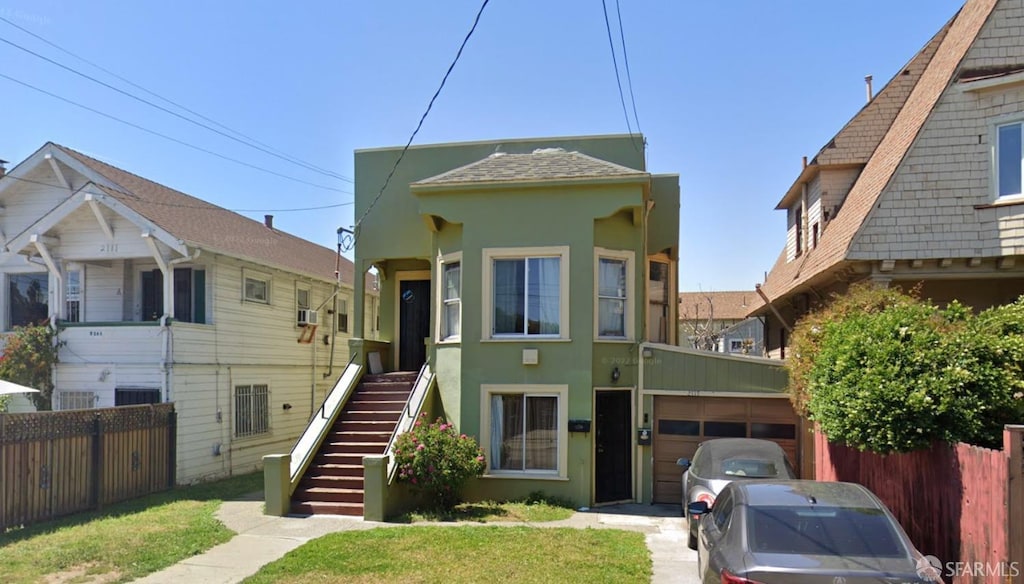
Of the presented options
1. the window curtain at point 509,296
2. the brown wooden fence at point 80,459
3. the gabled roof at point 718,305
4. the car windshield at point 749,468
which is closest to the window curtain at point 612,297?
the window curtain at point 509,296

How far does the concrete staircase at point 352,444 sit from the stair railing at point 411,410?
41 cm

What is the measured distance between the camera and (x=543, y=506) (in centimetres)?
1173

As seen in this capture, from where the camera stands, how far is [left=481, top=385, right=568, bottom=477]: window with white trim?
12367 mm

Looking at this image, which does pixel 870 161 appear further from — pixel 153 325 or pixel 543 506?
pixel 153 325

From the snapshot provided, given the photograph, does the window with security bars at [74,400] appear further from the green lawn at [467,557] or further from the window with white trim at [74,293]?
the green lawn at [467,557]

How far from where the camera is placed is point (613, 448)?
12812 mm

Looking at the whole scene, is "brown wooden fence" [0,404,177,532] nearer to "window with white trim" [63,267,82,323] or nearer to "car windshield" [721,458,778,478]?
"window with white trim" [63,267,82,323]

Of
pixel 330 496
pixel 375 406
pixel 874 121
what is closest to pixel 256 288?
pixel 375 406

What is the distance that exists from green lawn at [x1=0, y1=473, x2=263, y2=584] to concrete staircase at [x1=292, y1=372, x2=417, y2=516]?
5.49 ft

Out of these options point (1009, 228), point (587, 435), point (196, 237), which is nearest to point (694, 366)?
point (587, 435)

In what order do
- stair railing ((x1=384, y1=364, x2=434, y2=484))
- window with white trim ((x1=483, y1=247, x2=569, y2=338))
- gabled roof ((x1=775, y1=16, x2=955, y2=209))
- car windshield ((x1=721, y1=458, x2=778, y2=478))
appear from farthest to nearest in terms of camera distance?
gabled roof ((x1=775, y1=16, x2=955, y2=209)) < window with white trim ((x1=483, y1=247, x2=569, y2=338)) < stair railing ((x1=384, y1=364, x2=434, y2=484)) < car windshield ((x1=721, y1=458, x2=778, y2=478))

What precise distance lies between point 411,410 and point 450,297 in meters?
2.42

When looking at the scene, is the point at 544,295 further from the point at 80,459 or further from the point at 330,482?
the point at 80,459

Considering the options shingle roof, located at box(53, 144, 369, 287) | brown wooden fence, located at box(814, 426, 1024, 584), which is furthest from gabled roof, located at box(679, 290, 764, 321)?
brown wooden fence, located at box(814, 426, 1024, 584)
